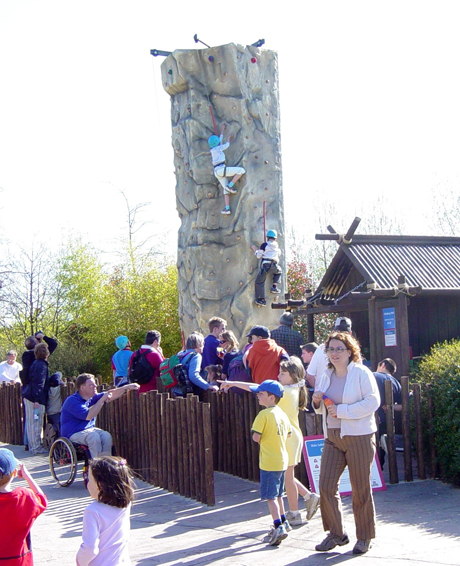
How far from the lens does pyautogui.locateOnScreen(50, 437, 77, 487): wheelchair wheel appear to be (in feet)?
27.9

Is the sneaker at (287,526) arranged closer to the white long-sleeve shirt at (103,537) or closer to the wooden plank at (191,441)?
the wooden plank at (191,441)

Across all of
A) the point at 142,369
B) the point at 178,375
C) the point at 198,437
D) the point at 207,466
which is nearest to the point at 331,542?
the point at 207,466

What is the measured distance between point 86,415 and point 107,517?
16.2 ft

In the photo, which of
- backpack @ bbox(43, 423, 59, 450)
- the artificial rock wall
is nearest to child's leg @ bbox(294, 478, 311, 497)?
backpack @ bbox(43, 423, 59, 450)

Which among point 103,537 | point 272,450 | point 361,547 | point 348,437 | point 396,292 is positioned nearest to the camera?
point 103,537

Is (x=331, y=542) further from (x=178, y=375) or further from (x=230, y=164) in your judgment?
(x=230, y=164)

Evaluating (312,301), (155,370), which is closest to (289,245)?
(312,301)

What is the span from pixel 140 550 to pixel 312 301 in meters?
7.42

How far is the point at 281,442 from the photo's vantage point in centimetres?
611

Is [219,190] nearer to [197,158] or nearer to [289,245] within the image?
[197,158]

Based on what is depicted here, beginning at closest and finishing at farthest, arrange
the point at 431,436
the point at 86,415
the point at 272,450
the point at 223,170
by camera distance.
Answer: the point at 272,450, the point at 431,436, the point at 86,415, the point at 223,170

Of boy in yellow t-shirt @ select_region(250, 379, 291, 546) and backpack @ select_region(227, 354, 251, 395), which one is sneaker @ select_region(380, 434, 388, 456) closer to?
backpack @ select_region(227, 354, 251, 395)

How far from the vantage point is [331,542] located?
18.2 ft

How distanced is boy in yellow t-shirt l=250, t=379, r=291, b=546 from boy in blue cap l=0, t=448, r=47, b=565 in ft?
7.76
